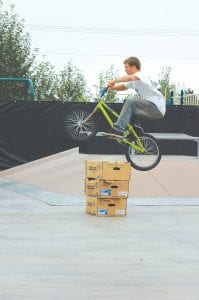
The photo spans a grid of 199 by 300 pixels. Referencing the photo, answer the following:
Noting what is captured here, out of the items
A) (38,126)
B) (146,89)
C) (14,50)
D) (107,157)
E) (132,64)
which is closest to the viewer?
(132,64)

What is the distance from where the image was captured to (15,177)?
1658 centimetres

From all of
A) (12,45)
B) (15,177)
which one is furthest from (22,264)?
(12,45)

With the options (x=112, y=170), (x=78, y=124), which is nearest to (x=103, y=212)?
(x=112, y=170)

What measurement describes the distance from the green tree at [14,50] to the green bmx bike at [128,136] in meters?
19.1

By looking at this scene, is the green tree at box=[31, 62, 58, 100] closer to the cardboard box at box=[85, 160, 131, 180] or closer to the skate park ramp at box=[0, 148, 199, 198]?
the skate park ramp at box=[0, 148, 199, 198]

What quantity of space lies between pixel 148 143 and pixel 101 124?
9.28m

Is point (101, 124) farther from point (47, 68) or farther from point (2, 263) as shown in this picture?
point (47, 68)

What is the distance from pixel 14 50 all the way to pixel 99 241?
24.8 meters

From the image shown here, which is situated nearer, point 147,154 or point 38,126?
point 147,154

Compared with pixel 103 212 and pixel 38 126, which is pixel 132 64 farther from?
pixel 38 126

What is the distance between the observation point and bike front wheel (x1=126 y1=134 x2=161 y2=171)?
36.2 ft

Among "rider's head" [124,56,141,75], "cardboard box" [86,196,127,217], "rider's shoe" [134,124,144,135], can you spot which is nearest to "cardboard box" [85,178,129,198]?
"cardboard box" [86,196,127,217]

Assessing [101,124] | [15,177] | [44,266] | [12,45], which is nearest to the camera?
[44,266]

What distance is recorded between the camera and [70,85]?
3909cm
